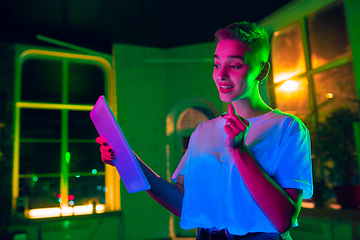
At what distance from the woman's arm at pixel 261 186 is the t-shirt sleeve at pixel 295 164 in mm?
37

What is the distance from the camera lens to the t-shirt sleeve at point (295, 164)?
68 centimetres

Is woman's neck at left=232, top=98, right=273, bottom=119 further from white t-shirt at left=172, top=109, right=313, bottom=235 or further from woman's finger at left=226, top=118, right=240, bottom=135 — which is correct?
woman's finger at left=226, top=118, right=240, bottom=135

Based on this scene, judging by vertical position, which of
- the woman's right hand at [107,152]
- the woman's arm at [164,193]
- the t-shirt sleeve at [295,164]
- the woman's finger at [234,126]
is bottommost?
the woman's arm at [164,193]

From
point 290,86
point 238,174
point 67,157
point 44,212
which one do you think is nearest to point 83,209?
point 44,212

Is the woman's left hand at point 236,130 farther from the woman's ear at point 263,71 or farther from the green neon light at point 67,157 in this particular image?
the green neon light at point 67,157

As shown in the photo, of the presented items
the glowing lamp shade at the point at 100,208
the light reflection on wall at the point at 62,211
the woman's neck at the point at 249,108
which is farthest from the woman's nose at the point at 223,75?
the glowing lamp shade at the point at 100,208

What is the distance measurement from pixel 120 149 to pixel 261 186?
398 millimetres

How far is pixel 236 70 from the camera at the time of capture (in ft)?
2.52

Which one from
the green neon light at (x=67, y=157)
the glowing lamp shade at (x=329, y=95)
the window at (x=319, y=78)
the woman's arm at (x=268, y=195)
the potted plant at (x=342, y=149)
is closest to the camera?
the woman's arm at (x=268, y=195)

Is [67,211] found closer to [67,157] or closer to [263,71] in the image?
[67,157]

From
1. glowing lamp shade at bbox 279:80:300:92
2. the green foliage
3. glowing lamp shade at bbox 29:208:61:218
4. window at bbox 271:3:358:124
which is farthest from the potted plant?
glowing lamp shade at bbox 29:208:61:218

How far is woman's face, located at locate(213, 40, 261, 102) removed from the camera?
2.50 ft

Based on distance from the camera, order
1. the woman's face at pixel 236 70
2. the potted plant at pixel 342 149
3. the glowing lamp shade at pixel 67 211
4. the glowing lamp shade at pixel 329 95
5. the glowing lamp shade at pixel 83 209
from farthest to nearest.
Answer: the glowing lamp shade at pixel 83 209
the glowing lamp shade at pixel 67 211
the glowing lamp shade at pixel 329 95
the potted plant at pixel 342 149
the woman's face at pixel 236 70

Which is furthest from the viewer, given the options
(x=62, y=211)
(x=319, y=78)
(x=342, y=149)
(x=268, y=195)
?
(x=62, y=211)
